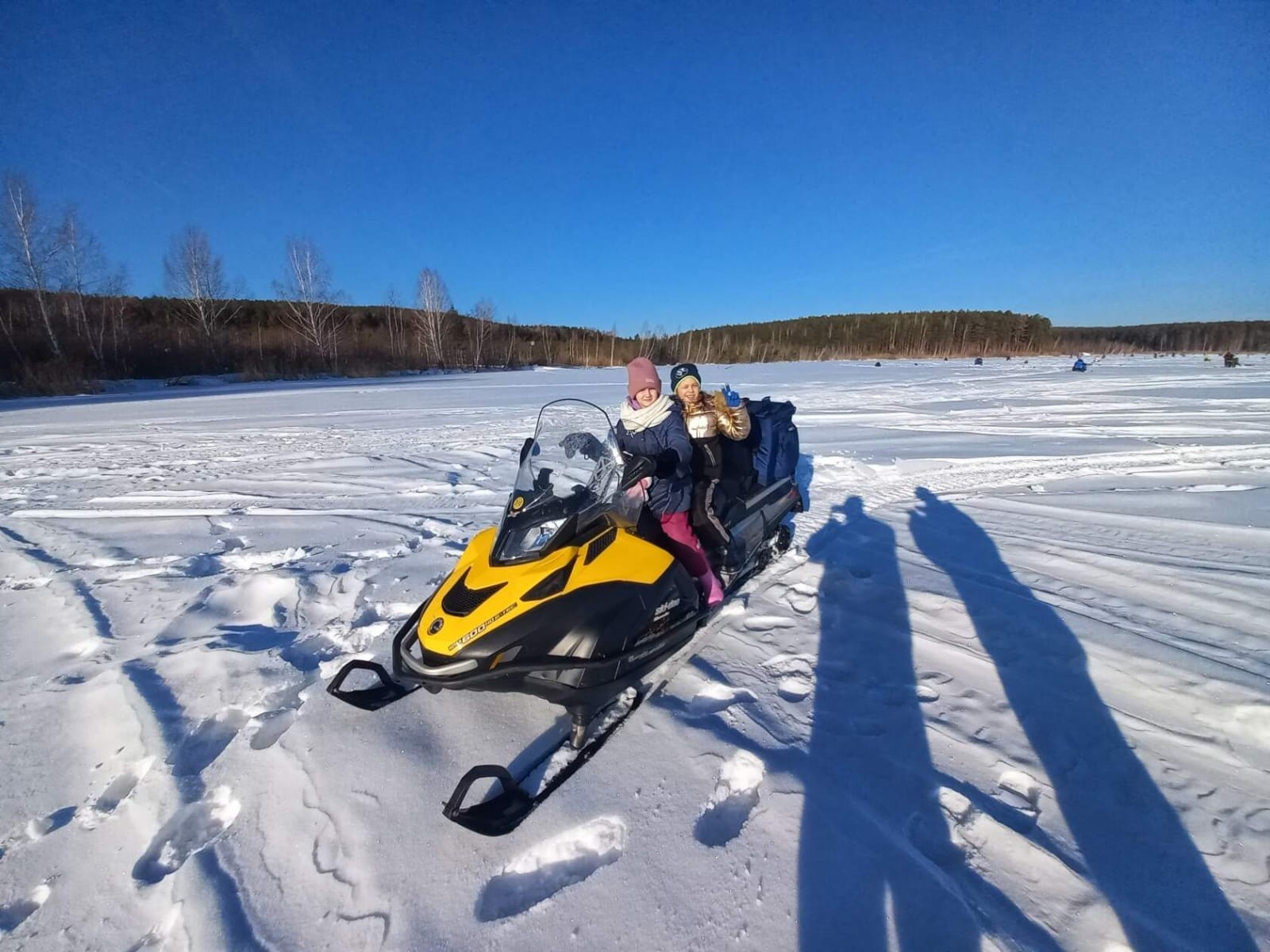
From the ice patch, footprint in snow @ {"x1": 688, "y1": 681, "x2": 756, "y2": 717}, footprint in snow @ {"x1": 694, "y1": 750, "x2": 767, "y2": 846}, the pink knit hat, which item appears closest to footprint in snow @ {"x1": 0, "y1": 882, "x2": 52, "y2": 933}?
footprint in snow @ {"x1": 694, "y1": 750, "x2": 767, "y2": 846}

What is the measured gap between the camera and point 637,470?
2.45 metres

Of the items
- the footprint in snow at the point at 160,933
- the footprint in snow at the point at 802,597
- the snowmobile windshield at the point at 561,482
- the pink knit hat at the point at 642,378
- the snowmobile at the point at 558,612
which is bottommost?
the footprint in snow at the point at 160,933

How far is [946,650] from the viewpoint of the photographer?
2.79 metres

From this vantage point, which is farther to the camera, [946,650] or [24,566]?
[24,566]

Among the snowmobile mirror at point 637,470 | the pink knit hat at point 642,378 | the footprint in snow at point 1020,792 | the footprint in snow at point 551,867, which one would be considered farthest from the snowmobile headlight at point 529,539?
the footprint in snow at point 1020,792

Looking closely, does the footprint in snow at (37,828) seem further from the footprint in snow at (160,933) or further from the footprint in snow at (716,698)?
the footprint in snow at (716,698)

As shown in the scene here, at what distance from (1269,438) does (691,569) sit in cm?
969

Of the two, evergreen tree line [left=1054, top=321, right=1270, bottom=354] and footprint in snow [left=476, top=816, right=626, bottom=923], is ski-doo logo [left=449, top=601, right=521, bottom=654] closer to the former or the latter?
footprint in snow [left=476, top=816, right=626, bottom=923]

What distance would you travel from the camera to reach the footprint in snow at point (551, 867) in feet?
5.31

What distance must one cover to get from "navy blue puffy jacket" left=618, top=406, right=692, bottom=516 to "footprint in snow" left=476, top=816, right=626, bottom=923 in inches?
63.2

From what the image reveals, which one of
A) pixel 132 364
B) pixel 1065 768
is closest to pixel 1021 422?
pixel 1065 768

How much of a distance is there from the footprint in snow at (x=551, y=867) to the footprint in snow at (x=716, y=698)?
0.66 metres

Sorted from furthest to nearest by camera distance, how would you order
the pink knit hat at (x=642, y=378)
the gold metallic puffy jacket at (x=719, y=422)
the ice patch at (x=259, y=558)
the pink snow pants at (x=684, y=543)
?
1. the ice patch at (x=259, y=558)
2. the gold metallic puffy jacket at (x=719, y=422)
3. the pink knit hat at (x=642, y=378)
4. the pink snow pants at (x=684, y=543)

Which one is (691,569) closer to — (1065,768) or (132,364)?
(1065,768)
